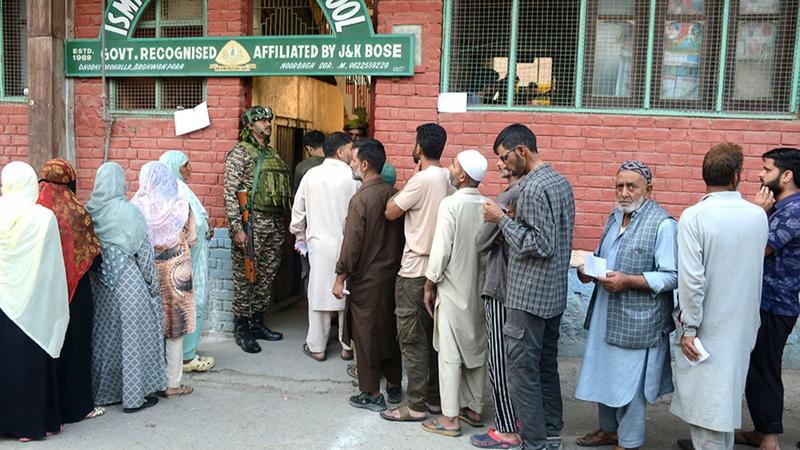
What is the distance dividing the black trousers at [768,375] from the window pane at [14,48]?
6.79m

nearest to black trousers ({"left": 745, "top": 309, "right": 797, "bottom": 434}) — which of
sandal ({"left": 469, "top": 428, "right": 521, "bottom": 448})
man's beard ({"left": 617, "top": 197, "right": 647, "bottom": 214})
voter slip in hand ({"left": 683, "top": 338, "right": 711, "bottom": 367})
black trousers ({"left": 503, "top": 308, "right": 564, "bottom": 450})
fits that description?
voter slip in hand ({"left": 683, "top": 338, "right": 711, "bottom": 367})

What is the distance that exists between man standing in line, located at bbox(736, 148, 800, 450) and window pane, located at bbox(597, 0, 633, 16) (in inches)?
78.0

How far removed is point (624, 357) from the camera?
3797 mm

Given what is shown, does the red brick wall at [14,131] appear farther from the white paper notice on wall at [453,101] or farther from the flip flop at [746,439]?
the flip flop at [746,439]

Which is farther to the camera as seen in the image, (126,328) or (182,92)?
(182,92)

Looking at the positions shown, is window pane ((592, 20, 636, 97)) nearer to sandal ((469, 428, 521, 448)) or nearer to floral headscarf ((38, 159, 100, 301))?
sandal ((469, 428, 521, 448))

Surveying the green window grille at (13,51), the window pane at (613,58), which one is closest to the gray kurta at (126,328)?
the green window grille at (13,51)

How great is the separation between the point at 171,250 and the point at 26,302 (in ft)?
3.40

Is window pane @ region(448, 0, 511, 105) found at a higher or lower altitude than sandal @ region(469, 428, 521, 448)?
higher

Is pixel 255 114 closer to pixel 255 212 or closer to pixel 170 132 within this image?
pixel 255 212

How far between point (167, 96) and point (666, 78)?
4.49m

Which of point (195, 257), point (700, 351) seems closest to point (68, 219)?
point (195, 257)

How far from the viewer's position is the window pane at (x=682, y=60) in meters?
5.48

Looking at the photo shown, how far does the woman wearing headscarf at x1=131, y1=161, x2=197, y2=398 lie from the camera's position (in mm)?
4719
